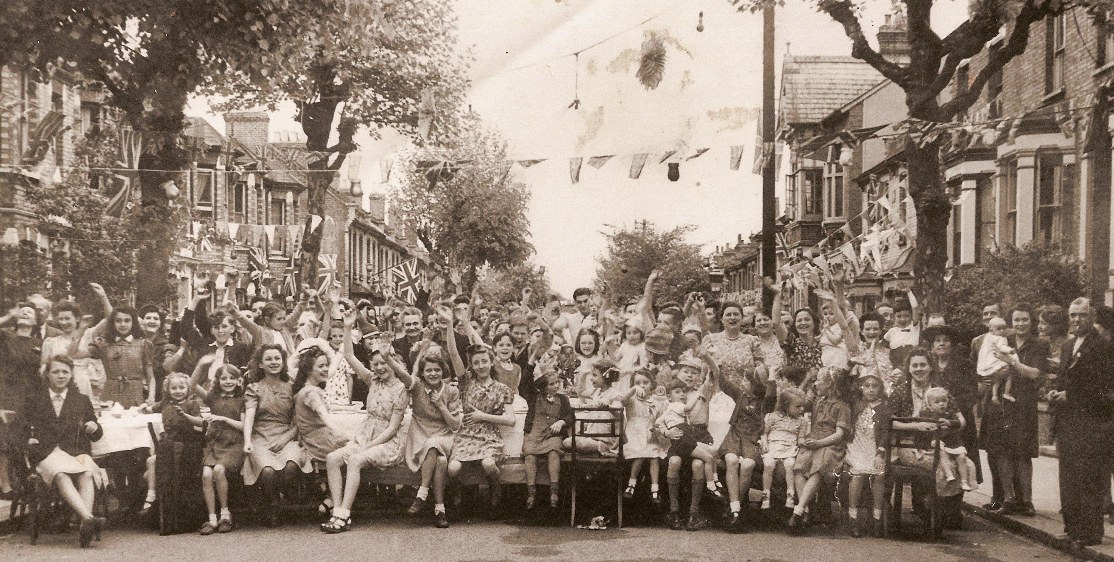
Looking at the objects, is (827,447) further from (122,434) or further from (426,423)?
(122,434)

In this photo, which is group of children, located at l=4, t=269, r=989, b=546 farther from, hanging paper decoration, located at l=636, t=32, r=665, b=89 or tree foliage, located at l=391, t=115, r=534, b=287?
hanging paper decoration, located at l=636, t=32, r=665, b=89

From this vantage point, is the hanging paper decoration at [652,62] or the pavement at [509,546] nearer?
the pavement at [509,546]

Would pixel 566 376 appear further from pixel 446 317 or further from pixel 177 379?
pixel 177 379

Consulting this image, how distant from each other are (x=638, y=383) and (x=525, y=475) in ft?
3.91

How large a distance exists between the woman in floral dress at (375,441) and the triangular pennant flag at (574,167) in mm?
3849

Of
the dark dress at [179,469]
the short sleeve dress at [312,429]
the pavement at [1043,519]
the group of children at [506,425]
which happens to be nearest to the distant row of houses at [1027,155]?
the group of children at [506,425]

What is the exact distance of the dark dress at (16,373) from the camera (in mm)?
8500

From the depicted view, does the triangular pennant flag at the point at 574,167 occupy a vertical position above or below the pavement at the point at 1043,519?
above

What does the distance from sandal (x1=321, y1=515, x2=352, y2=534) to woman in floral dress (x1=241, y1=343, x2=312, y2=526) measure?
0.49 m

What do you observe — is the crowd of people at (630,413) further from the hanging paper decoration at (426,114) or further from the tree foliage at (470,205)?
the tree foliage at (470,205)

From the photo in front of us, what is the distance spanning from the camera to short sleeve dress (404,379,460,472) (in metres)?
8.87

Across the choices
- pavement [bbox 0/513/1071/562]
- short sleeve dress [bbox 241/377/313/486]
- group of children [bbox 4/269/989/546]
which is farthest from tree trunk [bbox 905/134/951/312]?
short sleeve dress [bbox 241/377/313/486]

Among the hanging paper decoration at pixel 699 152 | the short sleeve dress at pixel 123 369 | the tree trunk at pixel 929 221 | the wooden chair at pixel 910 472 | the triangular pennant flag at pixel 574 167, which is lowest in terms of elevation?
the wooden chair at pixel 910 472

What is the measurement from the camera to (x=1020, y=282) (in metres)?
13.2
